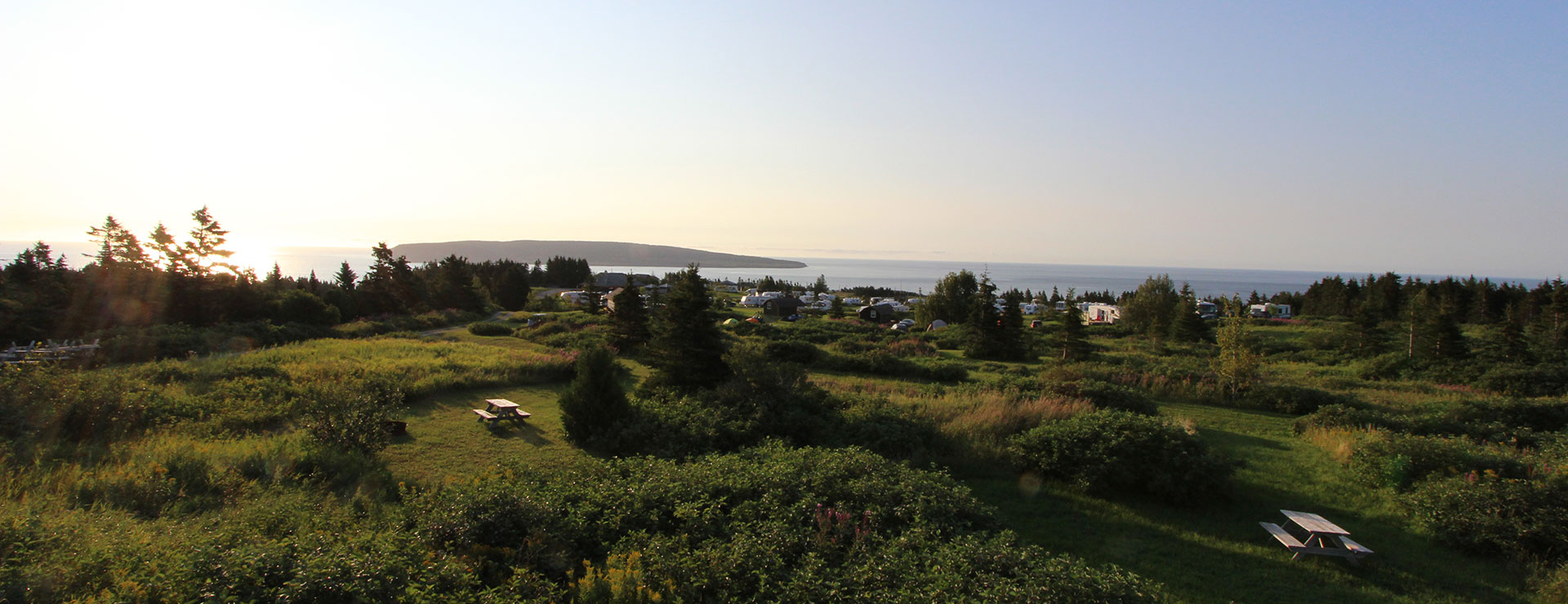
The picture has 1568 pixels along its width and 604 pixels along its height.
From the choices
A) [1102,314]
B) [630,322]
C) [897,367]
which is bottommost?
[1102,314]

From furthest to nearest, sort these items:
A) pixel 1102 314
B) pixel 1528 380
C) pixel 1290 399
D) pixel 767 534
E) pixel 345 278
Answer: pixel 1102 314 → pixel 345 278 → pixel 1528 380 → pixel 1290 399 → pixel 767 534

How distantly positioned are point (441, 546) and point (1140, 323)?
46651 millimetres

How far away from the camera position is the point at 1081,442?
8914 millimetres

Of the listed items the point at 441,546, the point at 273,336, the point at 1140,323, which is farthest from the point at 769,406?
the point at 1140,323

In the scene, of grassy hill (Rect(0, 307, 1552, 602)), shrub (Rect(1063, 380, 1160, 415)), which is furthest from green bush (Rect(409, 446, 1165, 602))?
shrub (Rect(1063, 380, 1160, 415))

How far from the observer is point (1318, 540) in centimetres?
664

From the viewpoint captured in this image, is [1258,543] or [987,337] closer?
[1258,543]

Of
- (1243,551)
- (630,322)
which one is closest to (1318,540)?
(1243,551)

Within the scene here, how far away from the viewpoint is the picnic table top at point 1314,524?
6.45m

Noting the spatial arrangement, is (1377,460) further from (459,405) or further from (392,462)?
(459,405)

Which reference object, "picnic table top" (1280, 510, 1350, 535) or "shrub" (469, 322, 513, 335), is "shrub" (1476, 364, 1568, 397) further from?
"shrub" (469, 322, 513, 335)

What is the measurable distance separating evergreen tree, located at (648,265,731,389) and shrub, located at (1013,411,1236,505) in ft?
21.3

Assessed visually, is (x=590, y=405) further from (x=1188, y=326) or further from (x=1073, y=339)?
(x=1188, y=326)

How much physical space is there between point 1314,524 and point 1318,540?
0.15 meters
